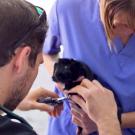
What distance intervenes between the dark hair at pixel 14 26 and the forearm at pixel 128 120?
0.43 meters

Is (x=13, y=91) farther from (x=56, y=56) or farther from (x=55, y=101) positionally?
(x=56, y=56)

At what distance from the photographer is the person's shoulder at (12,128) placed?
93 centimetres

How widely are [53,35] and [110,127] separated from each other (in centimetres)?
42

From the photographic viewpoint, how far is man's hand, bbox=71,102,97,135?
1294 millimetres

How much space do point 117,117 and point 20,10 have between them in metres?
0.44

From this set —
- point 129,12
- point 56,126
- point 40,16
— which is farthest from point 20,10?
point 56,126

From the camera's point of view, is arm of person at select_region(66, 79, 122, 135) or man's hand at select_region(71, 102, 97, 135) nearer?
arm of person at select_region(66, 79, 122, 135)

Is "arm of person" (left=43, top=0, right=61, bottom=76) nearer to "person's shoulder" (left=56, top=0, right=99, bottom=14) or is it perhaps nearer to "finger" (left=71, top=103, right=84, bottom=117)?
"person's shoulder" (left=56, top=0, right=99, bottom=14)

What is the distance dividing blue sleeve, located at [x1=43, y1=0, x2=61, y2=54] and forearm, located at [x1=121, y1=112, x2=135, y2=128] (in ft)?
1.17

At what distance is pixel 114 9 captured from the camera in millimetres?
1159

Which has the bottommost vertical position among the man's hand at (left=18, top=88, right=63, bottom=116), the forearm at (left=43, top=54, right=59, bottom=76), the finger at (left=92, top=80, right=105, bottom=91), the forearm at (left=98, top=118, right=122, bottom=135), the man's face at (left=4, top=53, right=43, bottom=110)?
the man's hand at (left=18, top=88, right=63, bottom=116)

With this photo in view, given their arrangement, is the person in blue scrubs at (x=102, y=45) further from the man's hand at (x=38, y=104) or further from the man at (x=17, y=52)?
the man at (x=17, y=52)

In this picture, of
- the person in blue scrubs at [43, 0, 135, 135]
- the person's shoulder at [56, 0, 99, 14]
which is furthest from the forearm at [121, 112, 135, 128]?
the person's shoulder at [56, 0, 99, 14]

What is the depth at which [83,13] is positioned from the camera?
130 cm
